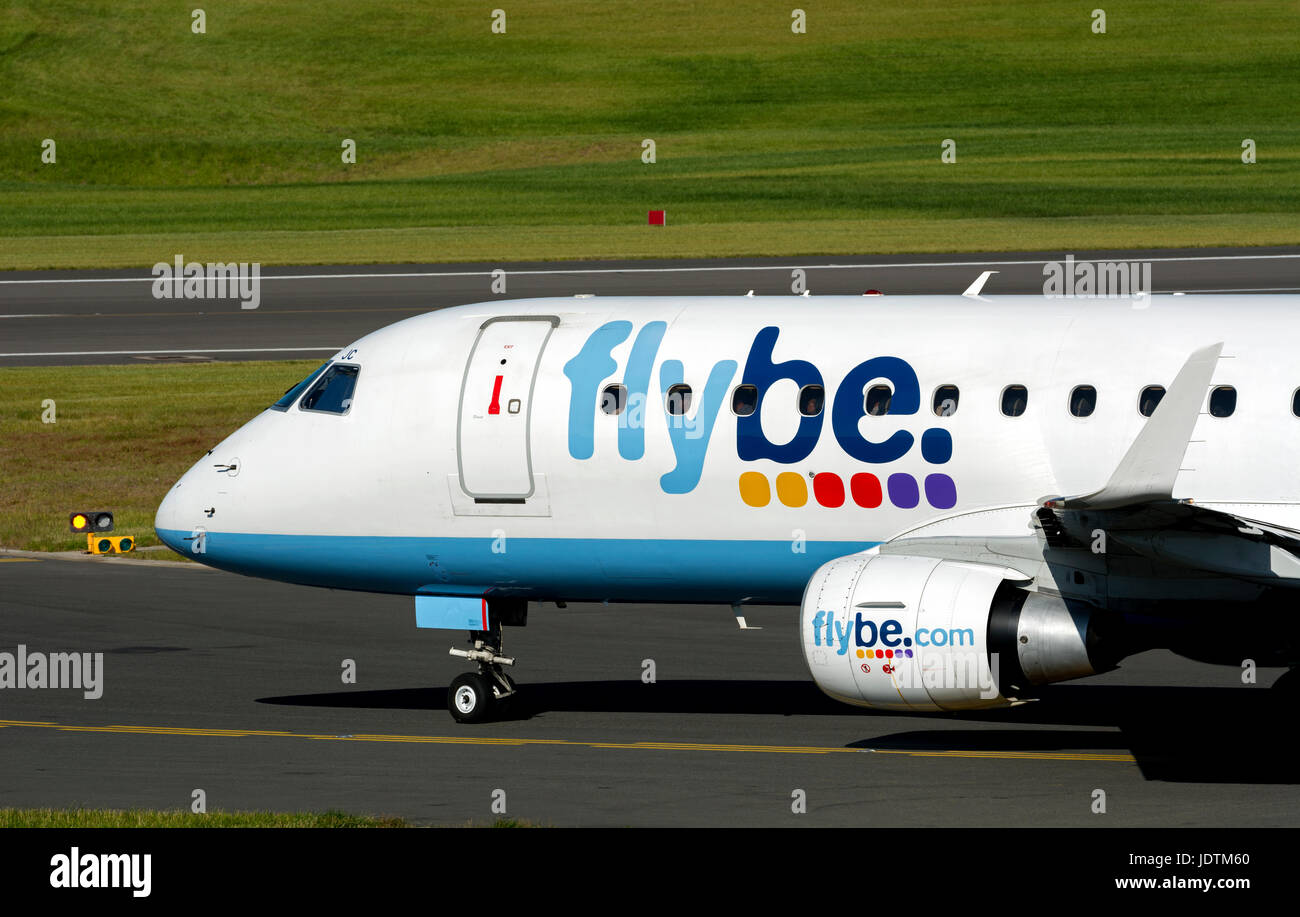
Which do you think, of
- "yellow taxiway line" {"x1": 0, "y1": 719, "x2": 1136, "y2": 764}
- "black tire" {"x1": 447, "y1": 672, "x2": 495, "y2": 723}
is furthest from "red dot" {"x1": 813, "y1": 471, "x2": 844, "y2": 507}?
"black tire" {"x1": 447, "y1": 672, "x2": 495, "y2": 723}

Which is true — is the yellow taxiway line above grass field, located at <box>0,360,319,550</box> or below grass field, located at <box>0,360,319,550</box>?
below

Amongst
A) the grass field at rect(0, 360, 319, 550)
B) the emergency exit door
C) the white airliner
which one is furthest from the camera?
the grass field at rect(0, 360, 319, 550)

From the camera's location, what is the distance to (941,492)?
1875cm

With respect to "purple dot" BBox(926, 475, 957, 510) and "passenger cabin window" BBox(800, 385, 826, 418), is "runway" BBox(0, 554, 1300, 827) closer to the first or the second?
"purple dot" BBox(926, 475, 957, 510)

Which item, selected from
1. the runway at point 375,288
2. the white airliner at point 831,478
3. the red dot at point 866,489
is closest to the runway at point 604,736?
the white airliner at point 831,478

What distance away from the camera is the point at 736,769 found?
18.3 meters

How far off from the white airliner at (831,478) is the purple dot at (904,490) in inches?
1.3

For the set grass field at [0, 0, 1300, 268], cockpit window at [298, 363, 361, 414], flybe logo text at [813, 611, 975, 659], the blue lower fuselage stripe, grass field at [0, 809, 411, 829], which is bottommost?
grass field at [0, 809, 411, 829]

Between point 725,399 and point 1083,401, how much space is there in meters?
3.51

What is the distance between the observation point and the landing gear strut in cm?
2077

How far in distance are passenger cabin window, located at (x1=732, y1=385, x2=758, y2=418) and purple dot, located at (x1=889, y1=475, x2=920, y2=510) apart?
1580mm

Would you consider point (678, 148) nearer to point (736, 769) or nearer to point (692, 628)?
point (692, 628)
